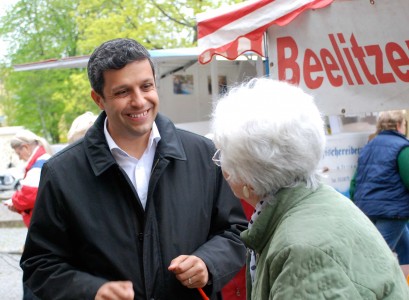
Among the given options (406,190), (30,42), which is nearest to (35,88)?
(30,42)

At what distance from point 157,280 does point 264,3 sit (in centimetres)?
237

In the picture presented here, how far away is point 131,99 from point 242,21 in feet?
6.59

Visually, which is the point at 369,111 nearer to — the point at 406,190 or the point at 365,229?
the point at 406,190

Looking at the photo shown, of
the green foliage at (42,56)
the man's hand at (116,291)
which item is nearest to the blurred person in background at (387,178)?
the man's hand at (116,291)

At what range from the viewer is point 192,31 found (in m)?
18.1

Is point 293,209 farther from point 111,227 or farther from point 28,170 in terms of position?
point 28,170

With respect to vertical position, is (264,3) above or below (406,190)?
above

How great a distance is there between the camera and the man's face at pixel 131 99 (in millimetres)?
2512

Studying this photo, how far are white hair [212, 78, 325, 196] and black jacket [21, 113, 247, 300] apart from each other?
678 mm

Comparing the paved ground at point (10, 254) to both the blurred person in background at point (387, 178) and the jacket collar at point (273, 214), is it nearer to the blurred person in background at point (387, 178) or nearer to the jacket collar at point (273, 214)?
the blurred person in background at point (387, 178)

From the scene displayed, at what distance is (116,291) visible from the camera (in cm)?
235

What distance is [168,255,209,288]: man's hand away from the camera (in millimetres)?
2416

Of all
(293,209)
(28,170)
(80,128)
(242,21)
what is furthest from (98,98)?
(28,170)

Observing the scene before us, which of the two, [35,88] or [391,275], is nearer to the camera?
[391,275]
